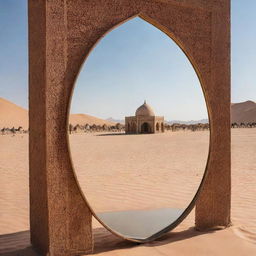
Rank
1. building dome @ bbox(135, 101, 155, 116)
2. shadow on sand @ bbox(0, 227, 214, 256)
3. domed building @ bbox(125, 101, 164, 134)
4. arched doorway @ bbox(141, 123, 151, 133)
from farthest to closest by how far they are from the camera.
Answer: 1. arched doorway @ bbox(141, 123, 151, 133)
2. building dome @ bbox(135, 101, 155, 116)
3. domed building @ bbox(125, 101, 164, 134)
4. shadow on sand @ bbox(0, 227, 214, 256)

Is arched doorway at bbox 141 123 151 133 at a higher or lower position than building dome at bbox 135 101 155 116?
lower

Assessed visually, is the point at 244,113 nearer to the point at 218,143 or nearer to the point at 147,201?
the point at 147,201

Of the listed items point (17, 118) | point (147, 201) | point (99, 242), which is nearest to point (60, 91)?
point (99, 242)

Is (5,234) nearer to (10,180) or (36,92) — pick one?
(36,92)

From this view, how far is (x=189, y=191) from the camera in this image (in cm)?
568

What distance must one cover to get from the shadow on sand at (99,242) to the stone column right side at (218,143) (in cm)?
31

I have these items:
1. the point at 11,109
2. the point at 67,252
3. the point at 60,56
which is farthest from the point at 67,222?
the point at 11,109

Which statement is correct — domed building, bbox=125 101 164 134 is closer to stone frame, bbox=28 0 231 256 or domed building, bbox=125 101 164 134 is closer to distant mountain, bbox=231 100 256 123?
stone frame, bbox=28 0 231 256

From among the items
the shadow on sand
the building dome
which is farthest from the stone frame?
the building dome

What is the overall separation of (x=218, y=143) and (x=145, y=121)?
86.2ft

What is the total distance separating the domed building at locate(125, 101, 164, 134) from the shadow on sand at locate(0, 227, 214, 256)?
25.9 meters

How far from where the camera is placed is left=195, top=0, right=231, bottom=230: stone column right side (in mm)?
3604

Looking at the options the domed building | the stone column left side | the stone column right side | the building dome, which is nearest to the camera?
the stone column left side

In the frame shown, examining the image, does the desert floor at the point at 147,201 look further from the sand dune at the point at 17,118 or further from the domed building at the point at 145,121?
the sand dune at the point at 17,118
